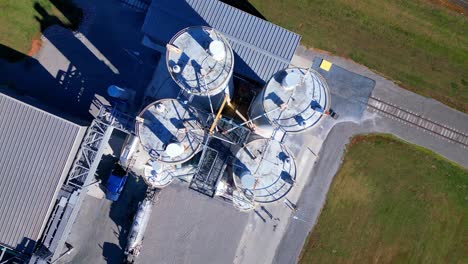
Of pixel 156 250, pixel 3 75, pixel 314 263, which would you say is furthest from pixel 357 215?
pixel 3 75

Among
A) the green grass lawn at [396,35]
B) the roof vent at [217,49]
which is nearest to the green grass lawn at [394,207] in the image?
the green grass lawn at [396,35]

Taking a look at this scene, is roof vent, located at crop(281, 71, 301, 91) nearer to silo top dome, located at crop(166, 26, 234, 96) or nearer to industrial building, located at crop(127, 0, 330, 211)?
industrial building, located at crop(127, 0, 330, 211)

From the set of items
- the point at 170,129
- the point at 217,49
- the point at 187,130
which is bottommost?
the point at 170,129

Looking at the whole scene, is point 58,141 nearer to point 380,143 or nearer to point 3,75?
point 3,75

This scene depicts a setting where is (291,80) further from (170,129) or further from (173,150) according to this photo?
(170,129)

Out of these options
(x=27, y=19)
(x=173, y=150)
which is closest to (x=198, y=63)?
(x=173, y=150)

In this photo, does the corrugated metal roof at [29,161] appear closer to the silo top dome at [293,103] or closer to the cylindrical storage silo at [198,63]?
the cylindrical storage silo at [198,63]

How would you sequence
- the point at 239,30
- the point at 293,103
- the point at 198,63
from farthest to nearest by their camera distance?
the point at 239,30 → the point at 198,63 → the point at 293,103
